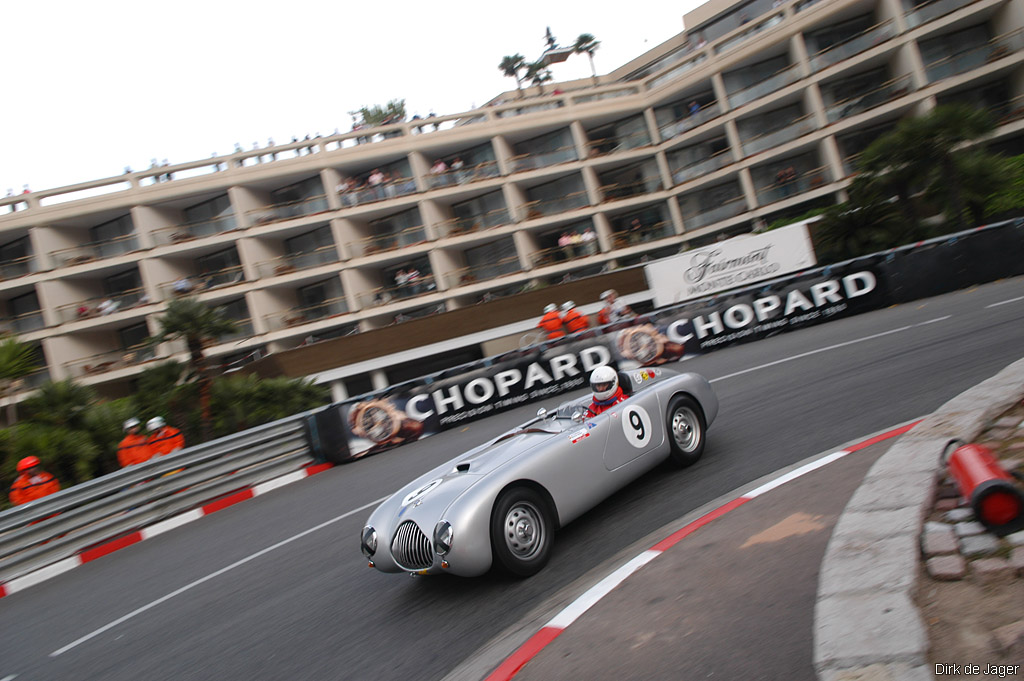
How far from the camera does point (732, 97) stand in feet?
113

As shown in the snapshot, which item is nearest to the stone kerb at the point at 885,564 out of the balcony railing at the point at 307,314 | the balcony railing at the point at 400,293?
the balcony railing at the point at 400,293

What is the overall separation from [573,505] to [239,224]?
30.7 m

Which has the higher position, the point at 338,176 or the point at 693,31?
the point at 693,31

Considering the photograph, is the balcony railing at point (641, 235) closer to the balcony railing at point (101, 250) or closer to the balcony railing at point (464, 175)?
the balcony railing at point (464, 175)

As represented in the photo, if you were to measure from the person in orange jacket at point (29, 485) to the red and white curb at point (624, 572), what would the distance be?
10.2 metres

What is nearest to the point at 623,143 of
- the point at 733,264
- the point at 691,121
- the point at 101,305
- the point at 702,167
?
the point at 691,121

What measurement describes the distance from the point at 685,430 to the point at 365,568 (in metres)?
3.23

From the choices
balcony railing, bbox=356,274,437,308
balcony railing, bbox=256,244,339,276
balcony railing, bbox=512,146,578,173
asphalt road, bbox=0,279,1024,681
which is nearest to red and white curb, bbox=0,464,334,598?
asphalt road, bbox=0,279,1024,681

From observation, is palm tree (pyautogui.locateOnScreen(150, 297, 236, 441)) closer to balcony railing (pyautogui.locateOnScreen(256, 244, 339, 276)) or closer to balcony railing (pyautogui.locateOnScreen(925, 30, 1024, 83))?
balcony railing (pyautogui.locateOnScreen(256, 244, 339, 276))

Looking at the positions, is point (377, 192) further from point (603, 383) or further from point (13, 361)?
point (603, 383)

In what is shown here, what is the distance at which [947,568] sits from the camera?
3117 millimetres

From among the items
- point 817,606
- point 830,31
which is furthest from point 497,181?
point 817,606

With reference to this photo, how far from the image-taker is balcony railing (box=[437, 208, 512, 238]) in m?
34.9

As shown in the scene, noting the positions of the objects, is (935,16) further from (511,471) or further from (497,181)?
(511,471)
